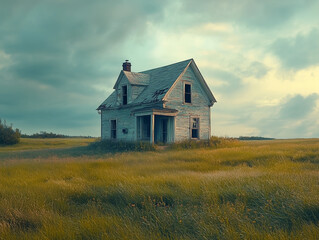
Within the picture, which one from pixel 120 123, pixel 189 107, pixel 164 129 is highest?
pixel 189 107

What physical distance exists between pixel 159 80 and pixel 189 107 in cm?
368

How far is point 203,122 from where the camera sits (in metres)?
24.8

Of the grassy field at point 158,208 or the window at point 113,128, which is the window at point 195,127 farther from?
the grassy field at point 158,208

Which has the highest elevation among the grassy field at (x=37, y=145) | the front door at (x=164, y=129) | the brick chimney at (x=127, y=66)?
the brick chimney at (x=127, y=66)

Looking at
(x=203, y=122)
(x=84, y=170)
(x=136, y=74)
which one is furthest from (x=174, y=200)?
(x=136, y=74)

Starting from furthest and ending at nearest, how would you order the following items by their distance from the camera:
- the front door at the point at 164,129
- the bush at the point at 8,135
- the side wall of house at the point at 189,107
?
the bush at the point at 8,135 < the front door at the point at 164,129 < the side wall of house at the point at 189,107

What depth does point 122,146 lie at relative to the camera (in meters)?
22.5

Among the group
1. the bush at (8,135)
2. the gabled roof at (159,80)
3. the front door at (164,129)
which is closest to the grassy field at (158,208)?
the gabled roof at (159,80)

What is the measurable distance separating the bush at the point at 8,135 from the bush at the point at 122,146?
726 inches

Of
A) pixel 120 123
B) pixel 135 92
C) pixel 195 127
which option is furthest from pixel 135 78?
pixel 195 127

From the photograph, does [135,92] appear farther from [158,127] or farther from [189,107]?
[189,107]

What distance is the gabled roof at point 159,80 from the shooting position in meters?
22.8

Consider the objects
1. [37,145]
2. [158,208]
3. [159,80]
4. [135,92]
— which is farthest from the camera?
[37,145]

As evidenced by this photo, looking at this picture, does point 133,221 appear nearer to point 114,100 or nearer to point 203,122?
point 203,122
